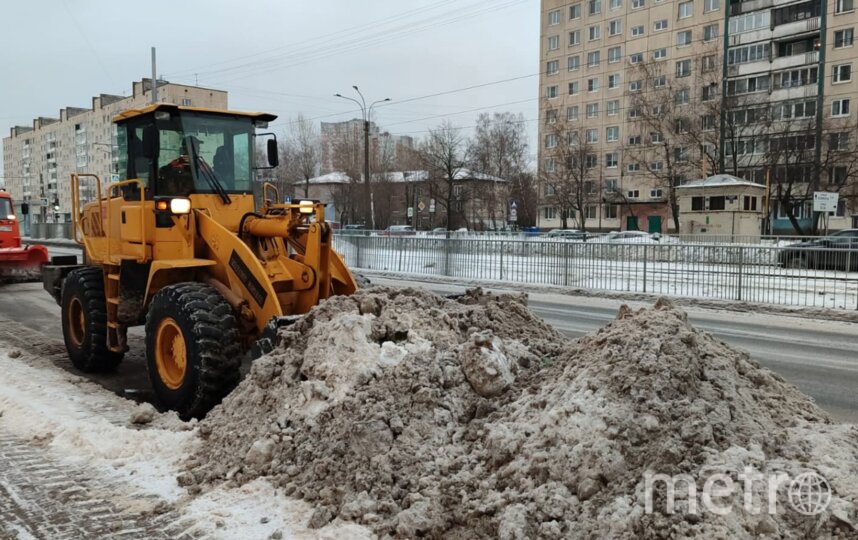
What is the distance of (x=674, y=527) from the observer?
3.03 meters

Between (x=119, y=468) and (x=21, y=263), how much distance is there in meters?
13.7

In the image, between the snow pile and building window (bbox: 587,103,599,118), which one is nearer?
the snow pile

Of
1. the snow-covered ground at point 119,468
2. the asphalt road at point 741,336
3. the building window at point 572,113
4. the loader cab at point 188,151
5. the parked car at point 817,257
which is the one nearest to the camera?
the snow-covered ground at point 119,468

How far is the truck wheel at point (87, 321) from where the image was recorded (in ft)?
25.0

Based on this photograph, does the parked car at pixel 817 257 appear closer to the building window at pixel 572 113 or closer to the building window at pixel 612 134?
the building window at pixel 612 134

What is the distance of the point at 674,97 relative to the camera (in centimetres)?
5131

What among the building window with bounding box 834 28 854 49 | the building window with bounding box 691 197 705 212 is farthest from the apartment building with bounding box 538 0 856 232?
the building window with bounding box 691 197 705 212

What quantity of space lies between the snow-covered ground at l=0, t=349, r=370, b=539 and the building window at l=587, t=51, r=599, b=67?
70.3m

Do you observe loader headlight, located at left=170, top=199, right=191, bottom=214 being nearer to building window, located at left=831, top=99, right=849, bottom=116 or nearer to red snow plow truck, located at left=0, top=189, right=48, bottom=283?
red snow plow truck, located at left=0, top=189, right=48, bottom=283

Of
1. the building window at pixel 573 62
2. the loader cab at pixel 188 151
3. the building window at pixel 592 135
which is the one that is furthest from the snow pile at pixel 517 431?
the building window at pixel 573 62

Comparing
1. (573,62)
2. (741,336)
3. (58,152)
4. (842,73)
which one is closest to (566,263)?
(741,336)

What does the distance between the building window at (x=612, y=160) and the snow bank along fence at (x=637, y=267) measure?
1972 inches

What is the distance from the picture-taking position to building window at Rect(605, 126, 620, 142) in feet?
224

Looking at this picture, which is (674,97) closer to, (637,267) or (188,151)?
(637,267)
